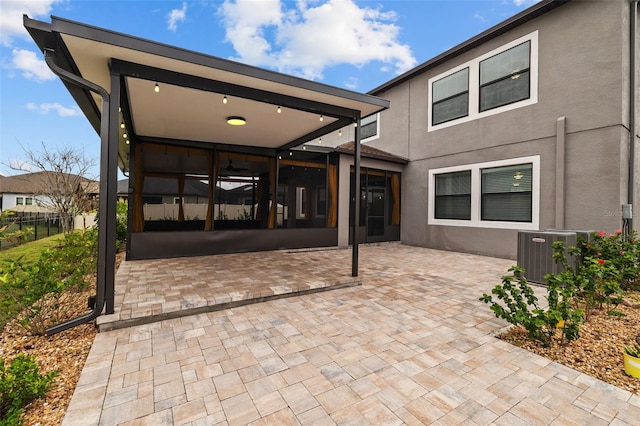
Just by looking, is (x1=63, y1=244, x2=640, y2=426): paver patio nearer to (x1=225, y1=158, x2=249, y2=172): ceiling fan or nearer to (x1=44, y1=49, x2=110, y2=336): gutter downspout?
(x1=44, y1=49, x2=110, y2=336): gutter downspout

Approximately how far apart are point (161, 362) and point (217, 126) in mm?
4848

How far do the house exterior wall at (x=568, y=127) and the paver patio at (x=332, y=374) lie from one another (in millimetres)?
4400

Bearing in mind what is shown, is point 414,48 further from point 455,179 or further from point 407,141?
point 455,179

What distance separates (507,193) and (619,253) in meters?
3.41

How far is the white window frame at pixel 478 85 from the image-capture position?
6812 mm

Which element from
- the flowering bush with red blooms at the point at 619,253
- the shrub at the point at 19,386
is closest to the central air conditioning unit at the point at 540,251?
the flowering bush with red blooms at the point at 619,253

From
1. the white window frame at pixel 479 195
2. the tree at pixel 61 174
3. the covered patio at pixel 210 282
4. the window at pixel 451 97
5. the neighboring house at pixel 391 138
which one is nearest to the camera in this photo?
the covered patio at pixel 210 282

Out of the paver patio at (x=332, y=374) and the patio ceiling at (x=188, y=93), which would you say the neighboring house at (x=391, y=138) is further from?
the paver patio at (x=332, y=374)

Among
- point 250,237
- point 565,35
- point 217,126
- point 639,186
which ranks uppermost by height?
point 565,35

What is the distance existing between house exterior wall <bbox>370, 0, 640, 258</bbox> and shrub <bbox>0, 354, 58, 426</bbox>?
8478mm

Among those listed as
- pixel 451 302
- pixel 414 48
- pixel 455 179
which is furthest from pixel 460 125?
pixel 414 48

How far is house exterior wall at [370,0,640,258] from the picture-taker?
569cm

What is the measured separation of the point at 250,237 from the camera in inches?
304

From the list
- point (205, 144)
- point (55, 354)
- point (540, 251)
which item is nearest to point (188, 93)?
point (205, 144)
